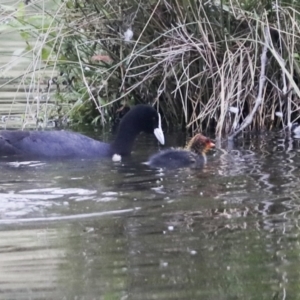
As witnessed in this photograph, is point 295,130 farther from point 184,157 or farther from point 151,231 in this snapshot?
point 151,231

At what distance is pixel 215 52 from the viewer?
9633 mm

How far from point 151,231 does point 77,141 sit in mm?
3689

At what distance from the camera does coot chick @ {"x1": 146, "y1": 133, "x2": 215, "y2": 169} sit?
8.56m

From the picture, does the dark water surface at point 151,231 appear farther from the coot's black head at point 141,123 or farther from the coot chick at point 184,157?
the coot's black head at point 141,123

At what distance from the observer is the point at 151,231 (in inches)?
223

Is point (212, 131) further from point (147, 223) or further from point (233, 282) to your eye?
point (233, 282)

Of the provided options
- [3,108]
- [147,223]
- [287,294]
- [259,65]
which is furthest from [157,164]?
[287,294]

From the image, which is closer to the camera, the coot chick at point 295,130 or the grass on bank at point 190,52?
the grass on bank at point 190,52

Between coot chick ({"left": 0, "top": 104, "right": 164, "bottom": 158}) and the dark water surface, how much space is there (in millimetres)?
500

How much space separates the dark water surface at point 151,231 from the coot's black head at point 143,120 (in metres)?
1.03

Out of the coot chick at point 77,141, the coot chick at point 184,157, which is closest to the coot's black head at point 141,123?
the coot chick at point 77,141

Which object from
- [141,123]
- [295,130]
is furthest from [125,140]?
[295,130]

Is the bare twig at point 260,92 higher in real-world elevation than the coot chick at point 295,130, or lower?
higher

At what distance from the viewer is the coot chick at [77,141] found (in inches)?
363
